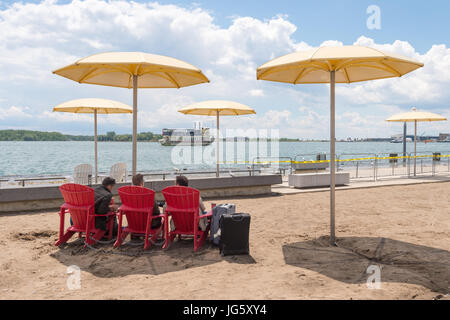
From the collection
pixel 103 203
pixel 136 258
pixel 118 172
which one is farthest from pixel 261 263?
pixel 118 172

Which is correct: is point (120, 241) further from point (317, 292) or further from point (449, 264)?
point (449, 264)

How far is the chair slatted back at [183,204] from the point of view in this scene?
5.41 m

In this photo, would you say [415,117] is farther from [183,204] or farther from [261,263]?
[183,204]

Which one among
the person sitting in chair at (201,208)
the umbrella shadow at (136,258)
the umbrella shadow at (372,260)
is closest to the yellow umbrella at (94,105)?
the umbrella shadow at (136,258)

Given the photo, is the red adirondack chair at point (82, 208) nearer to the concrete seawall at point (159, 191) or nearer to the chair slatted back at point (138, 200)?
the chair slatted back at point (138, 200)

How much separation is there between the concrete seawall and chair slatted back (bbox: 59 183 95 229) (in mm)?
3724

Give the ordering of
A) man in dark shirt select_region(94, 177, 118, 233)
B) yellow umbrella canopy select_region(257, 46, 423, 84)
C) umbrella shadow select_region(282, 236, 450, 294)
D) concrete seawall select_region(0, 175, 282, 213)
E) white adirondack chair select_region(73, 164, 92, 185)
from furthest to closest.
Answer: white adirondack chair select_region(73, 164, 92, 185) < concrete seawall select_region(0, 175, 282, 213) < man in dark shirt select_region(94, 177, 118, 233) < yellow umbrella canopy select_region(257, 46, 423, 84) < umbrella shadow select_region(282, 236, 450, 294)

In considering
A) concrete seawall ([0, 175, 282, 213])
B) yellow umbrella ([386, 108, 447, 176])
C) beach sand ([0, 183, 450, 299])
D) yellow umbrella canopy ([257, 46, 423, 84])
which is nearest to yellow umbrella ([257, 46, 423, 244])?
yellow umbrella canopy ([257, 46, 423, 84])

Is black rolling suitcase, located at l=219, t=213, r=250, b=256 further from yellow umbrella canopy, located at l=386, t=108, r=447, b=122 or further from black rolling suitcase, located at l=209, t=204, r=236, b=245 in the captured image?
yellow umbrella canopy, located at l=386, t=108, r=447, b=122

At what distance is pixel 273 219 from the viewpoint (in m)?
7.95

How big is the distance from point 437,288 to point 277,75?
430 cm

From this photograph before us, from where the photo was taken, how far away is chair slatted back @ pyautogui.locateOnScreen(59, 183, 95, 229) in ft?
18.0

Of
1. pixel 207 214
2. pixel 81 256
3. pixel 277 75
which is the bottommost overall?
pixel 81 256
